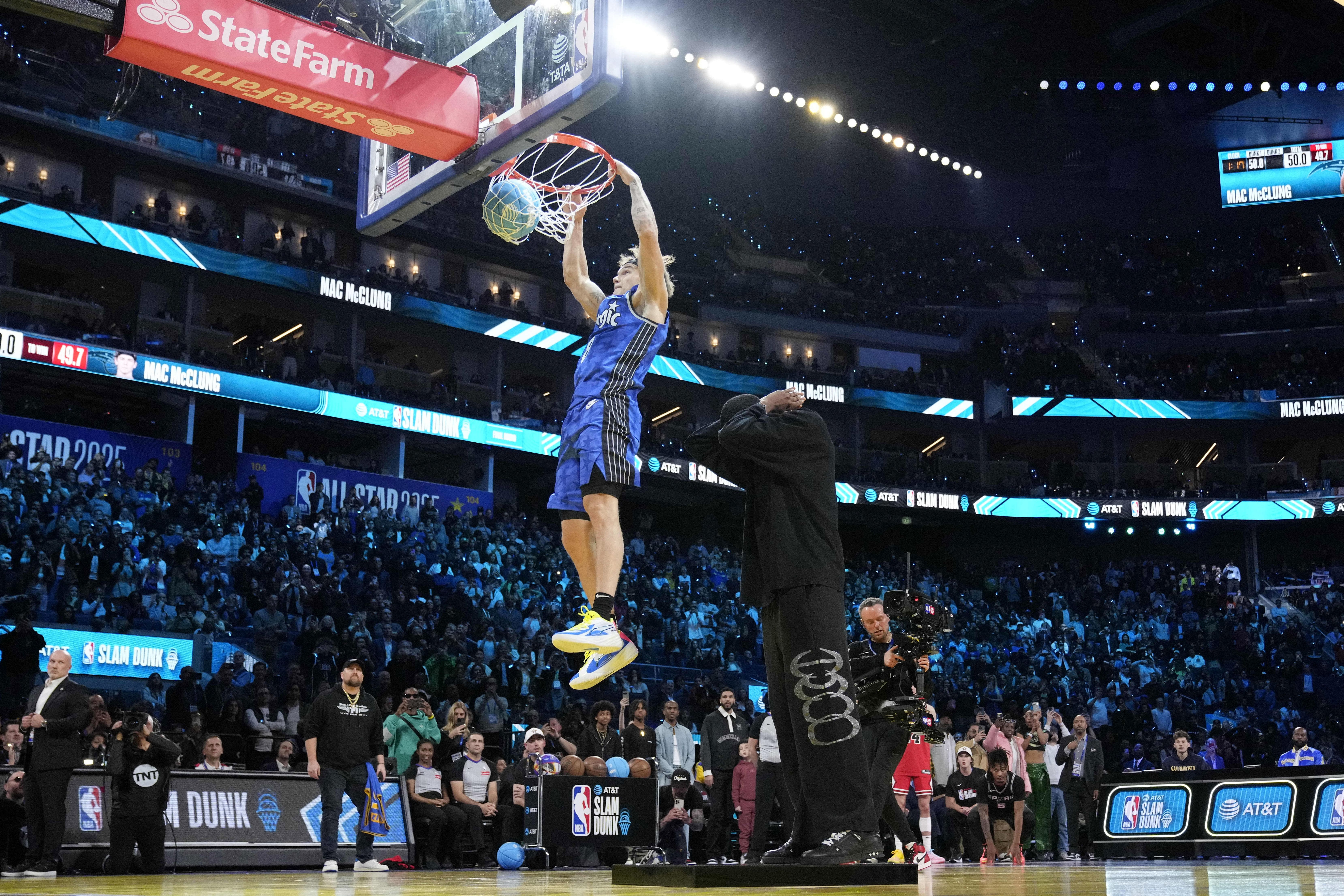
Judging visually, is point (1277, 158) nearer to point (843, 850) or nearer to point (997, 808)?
point (997, 808)

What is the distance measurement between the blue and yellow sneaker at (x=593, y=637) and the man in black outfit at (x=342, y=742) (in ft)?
17.7

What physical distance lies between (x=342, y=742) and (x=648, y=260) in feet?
20.1

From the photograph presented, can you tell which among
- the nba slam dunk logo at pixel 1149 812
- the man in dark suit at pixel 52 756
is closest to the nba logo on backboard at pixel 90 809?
the man in dark suit at pixel 52 756

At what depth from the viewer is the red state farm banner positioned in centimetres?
641

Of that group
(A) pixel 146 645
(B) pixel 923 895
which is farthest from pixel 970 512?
(B) pixel 923 895

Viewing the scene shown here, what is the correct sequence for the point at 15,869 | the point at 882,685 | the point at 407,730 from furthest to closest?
the point at 407,730
the point at 15,869
the point at 882,685

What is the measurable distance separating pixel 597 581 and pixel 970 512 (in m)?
36.4

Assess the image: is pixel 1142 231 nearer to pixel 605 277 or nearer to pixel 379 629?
pixel 605 277

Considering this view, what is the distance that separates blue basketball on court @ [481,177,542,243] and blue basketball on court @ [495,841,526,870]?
6964mm

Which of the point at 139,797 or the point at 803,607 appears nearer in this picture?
the point at 803,607

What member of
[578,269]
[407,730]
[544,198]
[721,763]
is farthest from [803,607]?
[407,730]

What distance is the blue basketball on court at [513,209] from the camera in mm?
6441

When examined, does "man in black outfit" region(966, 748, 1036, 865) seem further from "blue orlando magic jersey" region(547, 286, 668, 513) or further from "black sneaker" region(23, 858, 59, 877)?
"blue orlando magic jersey" region(547, 286, 668, 513)

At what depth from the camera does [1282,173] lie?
40.7 meters
